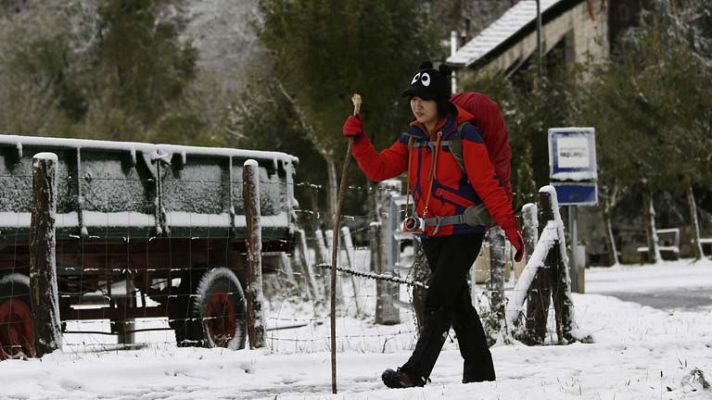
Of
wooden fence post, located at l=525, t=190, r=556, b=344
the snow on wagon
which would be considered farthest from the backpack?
the snow on wagon

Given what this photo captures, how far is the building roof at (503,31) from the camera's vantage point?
5441cm

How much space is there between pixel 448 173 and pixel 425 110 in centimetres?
37

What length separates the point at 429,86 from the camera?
25.1 feet

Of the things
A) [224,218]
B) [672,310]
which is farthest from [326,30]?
[224,218]

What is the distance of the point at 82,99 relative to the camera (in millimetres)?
78062

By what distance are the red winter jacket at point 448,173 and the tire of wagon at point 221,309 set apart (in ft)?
16.2

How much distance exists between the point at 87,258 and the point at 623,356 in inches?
180

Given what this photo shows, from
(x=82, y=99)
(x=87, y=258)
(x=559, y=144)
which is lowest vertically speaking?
(x=87, y=258)

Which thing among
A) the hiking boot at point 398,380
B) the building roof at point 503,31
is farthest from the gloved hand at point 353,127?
the building roof at point 503,31

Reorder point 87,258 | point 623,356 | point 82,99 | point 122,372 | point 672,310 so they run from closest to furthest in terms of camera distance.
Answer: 1. point 122,372
2. point 623,356
3. point 87,258
4. point 672,310
5. point 82,99

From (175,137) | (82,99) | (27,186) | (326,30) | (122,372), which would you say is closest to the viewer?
(122,372)

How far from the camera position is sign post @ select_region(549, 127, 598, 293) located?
63.5 feet

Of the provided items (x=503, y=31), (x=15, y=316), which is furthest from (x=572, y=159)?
(x=503, y=31)

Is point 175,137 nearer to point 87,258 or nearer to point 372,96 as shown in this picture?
point 372,96
